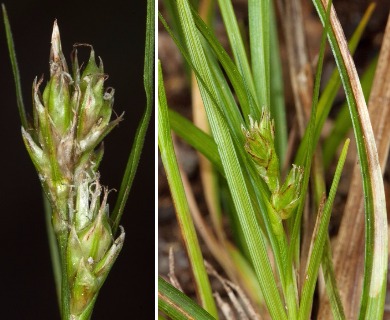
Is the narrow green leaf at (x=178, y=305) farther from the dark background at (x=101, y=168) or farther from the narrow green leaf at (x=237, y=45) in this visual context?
the narrow green leaf at (x=237, y=45)

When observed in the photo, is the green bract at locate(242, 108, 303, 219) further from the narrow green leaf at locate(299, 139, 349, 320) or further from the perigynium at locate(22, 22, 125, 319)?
the perigynium at locate(22, 22, 125, 319)

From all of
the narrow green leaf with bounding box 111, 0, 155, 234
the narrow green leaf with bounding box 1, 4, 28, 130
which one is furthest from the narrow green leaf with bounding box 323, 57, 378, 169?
the narrow green leaf with bounding box 1, 4, 28, 130

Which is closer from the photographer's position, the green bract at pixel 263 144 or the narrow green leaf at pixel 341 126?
the green bract at pixel 263 144

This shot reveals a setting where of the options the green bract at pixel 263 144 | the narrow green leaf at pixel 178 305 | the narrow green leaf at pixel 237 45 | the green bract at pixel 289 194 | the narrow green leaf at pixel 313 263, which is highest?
the narrow green leaf at pixel 237 45

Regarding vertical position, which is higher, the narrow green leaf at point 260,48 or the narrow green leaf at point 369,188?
the narrow green leaf at point 260,48

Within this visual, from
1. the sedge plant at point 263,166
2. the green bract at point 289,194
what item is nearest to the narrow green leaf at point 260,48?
the sedge plant at point 263,166

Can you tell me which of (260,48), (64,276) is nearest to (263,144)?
(260,48)

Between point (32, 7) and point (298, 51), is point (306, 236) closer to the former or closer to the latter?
point (298, 51)
